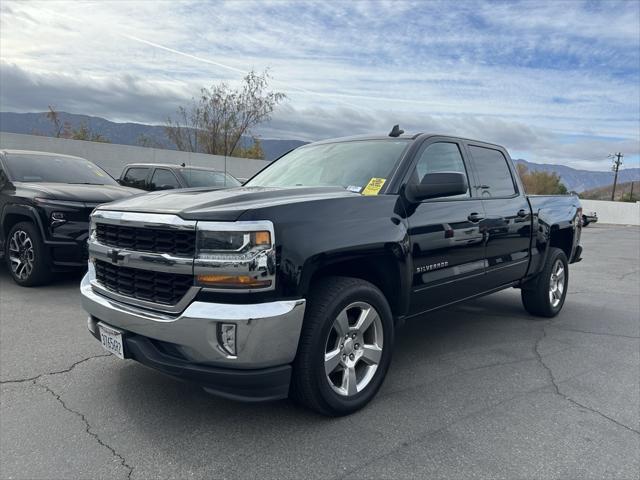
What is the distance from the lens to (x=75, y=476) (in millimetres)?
2547

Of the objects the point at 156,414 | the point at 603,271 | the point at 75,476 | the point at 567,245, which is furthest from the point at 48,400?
the point at 603,271

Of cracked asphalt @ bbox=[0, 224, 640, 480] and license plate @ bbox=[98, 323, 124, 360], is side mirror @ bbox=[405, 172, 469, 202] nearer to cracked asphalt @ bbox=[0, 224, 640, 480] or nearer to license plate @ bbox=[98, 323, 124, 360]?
cracked asphalt @ bbox=[0, 224, 640, 480]

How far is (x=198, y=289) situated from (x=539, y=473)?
6.66 feet

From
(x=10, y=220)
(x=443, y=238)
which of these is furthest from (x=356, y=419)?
(x=10, y=220)

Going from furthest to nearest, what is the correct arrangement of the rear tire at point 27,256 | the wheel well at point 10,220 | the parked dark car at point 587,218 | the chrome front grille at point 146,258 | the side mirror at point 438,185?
1. the parked dark car at point 587,218
2. the wheel well at point 10,220
3. the rear tire at point 27,256
4. the side mirror at point 438,185
5. the chrome front grille at point 146,258

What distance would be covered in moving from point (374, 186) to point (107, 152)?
67.1 feet

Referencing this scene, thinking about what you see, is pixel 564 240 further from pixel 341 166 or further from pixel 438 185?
pixel 341 166

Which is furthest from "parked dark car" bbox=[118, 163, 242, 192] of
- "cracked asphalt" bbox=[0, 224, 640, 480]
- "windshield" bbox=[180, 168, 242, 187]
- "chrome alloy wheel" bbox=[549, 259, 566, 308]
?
"chrome alloy wheel" bbox=[549, 259, 566, 308]

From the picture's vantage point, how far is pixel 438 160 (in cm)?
423

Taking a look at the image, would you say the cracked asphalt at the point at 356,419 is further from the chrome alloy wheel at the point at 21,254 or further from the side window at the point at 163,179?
the side window at the point at 163,179

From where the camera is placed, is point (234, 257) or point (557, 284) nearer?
point (234, 257)

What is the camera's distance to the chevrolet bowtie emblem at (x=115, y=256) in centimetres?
311

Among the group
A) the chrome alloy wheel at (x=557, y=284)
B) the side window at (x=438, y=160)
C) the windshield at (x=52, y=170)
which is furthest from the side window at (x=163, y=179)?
the chrome alloy wheel at (x=557, y=284)

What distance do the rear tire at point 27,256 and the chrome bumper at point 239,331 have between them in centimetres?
404
